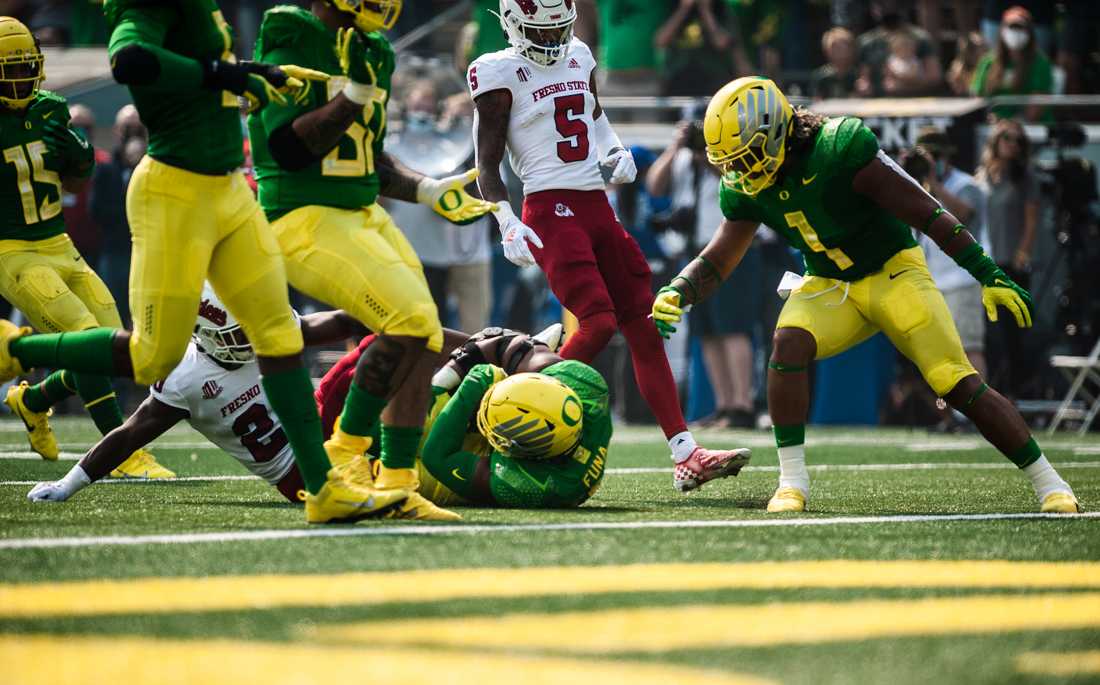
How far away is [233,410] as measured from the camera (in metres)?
6.24

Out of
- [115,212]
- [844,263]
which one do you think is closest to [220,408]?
[844,263]

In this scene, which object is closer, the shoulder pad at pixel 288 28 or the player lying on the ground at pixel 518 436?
the shoulder pad at pixel 288 28

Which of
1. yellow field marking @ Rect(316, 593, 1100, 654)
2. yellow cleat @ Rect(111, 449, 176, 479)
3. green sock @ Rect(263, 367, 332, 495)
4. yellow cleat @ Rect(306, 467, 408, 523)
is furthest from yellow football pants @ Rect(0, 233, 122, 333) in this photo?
yellow field marking @ Rect(316, 593, 1100, 654)

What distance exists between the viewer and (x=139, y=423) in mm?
6277

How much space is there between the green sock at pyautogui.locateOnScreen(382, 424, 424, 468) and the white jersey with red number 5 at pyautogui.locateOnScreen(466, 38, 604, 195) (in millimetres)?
2027

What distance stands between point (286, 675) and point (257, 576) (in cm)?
116

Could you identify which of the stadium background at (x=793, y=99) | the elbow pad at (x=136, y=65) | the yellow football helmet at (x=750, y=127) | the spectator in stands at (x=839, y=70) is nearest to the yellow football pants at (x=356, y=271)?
the elbow pad at (x=136, y=65)

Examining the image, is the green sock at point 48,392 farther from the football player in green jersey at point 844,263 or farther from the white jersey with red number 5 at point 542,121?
the football player in green jersey at point 844,263

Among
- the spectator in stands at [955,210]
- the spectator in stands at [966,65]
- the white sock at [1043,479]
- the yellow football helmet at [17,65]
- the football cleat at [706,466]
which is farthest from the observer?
the spectator in stands at [966,65]

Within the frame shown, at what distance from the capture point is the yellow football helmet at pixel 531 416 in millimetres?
5691

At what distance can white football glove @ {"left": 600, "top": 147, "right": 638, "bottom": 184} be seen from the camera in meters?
7.32

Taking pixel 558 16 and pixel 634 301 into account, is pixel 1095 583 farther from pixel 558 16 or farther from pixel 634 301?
pixel 558 16

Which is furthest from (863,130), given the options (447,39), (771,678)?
(447,39)

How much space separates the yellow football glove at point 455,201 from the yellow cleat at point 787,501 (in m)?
1.53
